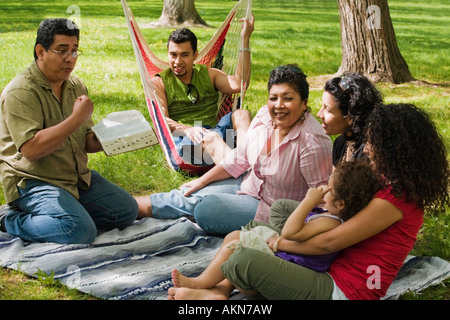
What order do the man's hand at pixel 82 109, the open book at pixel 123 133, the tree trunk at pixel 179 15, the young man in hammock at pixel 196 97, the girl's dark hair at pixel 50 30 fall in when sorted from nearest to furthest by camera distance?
the man's hand at pixel 82 109
the girl's dark hair at pixel 50 30
the open book at pixel 123 133
the young man in hammock at pixel 196 97
the tree trunk at pixel 179 15

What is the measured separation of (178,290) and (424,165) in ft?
3.58

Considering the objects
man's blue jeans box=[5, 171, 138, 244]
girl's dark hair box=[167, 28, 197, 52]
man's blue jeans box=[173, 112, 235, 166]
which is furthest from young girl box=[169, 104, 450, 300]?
girl's dark hair box=[167, 28, 197, 52]

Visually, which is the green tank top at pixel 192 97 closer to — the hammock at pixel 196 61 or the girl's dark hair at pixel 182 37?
the hammock at pixel 196 61

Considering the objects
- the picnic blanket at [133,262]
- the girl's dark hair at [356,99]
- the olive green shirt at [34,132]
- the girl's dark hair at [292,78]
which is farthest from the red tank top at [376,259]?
the olive green shirt at [34,132]

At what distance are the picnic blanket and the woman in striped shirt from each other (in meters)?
0.19

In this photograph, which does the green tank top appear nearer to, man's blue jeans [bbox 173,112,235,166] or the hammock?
the hammock

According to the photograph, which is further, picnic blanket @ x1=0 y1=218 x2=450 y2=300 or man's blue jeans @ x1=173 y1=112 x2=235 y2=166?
man's blue jeans @ x1=173 y1=112 x2=235 y2=166

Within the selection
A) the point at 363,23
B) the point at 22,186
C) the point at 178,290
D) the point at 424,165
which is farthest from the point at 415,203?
the point at 363,23

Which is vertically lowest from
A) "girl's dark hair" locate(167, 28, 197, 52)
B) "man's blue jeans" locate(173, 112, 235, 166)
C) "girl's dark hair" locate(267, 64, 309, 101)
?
"man's blue jeans" locate(173, 112, 235, 166)

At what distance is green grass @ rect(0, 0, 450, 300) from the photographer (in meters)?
3.49

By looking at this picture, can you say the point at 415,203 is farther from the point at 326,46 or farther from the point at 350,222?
the point at 326,46

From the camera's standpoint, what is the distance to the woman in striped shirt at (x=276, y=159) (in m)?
2.91

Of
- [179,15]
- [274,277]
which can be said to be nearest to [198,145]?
[274,277]

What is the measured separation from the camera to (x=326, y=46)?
995cm
